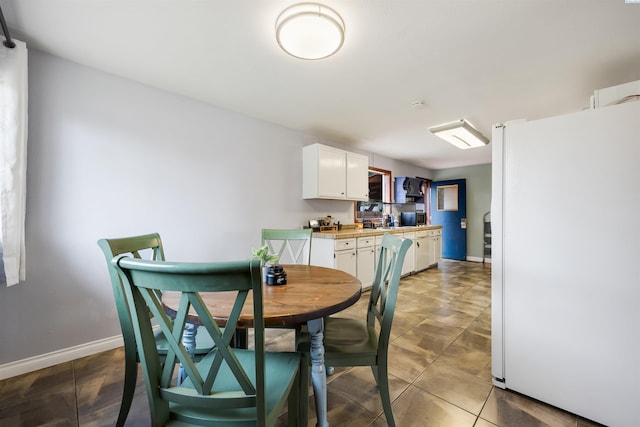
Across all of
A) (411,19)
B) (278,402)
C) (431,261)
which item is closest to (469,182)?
(431,261)

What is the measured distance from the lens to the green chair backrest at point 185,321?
72cm

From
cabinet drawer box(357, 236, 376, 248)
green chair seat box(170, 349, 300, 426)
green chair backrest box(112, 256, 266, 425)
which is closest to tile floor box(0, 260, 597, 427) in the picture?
green chair seat box(170, 349, 300, 426)

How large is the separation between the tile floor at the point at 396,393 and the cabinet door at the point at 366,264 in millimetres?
1348

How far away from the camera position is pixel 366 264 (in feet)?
13.1

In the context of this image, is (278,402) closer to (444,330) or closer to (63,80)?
(444,330)

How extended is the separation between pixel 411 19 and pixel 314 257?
288cm

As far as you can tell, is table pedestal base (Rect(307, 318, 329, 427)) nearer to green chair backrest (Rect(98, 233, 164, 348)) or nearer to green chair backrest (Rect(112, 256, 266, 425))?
green chair backrest (Rect(112, 256, 266, 425))

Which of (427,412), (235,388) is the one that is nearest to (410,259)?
(427,412)

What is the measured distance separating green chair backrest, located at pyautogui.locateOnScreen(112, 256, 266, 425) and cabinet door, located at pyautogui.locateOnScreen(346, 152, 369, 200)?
3.51 m

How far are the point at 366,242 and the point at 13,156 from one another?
11.8 feet

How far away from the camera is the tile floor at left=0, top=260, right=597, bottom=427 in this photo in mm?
1496

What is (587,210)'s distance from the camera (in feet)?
4.83

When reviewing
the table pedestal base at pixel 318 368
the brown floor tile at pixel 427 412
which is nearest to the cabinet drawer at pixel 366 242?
the brown floor tile at pixel 427 412

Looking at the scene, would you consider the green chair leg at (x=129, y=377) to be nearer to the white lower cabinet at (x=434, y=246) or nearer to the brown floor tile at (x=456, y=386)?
the brown floor tile at (x=456, y=386)
